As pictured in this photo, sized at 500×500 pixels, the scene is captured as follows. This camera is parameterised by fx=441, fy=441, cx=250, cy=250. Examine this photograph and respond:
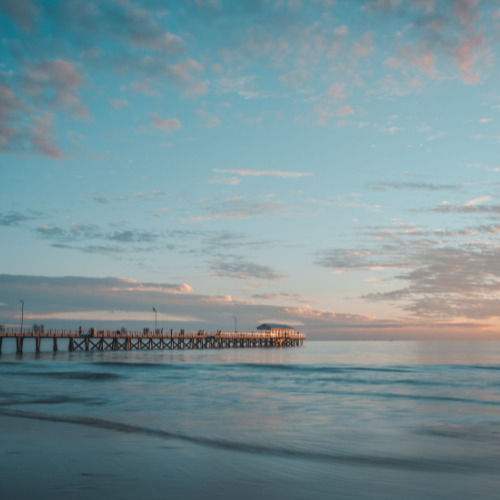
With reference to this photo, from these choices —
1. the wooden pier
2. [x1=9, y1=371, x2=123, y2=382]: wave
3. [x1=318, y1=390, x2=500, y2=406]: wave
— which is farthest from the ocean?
the wooden pier

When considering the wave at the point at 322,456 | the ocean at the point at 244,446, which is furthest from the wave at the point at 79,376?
the wave at the point at 322,456

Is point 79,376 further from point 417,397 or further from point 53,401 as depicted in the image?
point 417,397

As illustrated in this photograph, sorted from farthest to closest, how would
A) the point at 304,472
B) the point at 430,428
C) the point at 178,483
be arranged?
1. the point at 430,428
2. the point at 304,472
3. the point at 178,483

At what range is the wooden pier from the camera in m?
58.0

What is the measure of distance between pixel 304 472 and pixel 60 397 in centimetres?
1539

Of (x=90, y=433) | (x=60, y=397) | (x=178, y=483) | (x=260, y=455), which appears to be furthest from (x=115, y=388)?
(x=178, y=483)

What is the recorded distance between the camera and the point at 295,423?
46.4ft

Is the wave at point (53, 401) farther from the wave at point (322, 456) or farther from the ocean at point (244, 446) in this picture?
the wave at point (322, 456)

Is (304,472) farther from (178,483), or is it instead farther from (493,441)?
(493,441)

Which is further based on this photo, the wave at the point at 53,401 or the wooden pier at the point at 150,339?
the wooden pier at the point at 150,339

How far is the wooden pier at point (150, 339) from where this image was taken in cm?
5800

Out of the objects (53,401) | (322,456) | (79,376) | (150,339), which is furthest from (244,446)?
(150,339)

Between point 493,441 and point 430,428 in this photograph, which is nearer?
point 493,441

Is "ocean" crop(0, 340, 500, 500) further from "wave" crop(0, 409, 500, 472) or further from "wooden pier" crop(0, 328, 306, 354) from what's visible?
"wooden pier" crop(0, 328, 306, 354)
